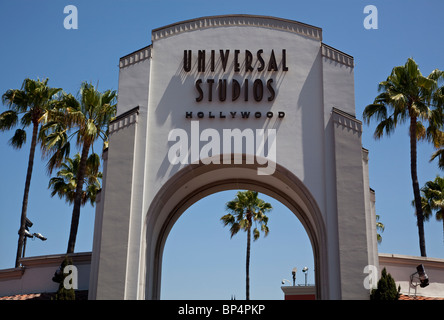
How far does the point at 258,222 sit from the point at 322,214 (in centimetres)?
2240

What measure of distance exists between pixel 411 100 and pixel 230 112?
1156 cm

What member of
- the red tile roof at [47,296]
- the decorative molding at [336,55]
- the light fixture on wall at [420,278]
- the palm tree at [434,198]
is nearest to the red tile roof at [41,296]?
the red tile roof at [47,296]

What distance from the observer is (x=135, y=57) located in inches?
756

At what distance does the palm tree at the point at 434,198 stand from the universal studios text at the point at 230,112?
17.0 m

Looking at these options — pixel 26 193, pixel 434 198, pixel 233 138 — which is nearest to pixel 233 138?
pixel 233 138

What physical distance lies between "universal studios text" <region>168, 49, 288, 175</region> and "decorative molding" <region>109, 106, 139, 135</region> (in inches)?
47.7

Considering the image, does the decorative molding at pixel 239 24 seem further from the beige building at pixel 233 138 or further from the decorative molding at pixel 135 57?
the decorative molding at pixel 135 57

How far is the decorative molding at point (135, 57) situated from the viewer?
1912cm

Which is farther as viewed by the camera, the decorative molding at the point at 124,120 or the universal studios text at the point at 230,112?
the decorative molding at the point at 124,120

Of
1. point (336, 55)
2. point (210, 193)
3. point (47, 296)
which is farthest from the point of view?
point (210, 193)

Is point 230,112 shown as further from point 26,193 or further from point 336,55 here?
point 26,193

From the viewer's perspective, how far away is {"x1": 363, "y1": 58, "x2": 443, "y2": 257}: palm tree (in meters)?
25.9
